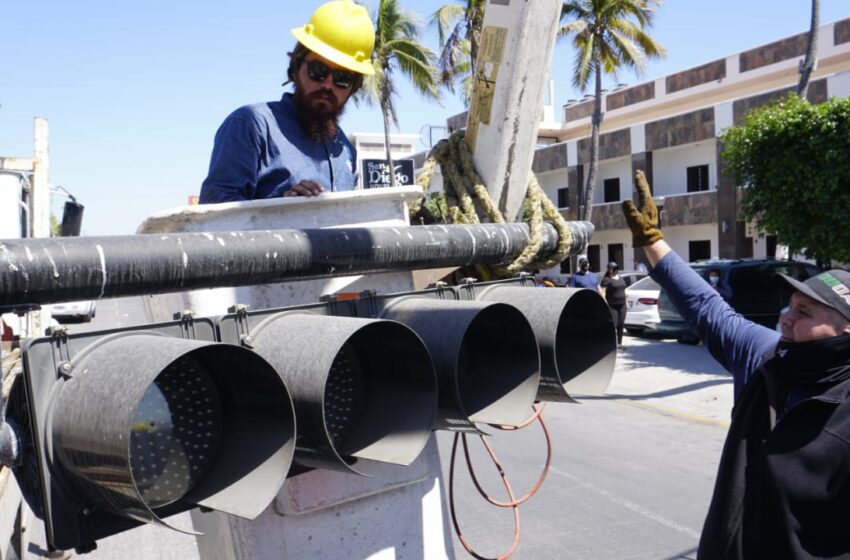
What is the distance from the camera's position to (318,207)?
2051 millimetres

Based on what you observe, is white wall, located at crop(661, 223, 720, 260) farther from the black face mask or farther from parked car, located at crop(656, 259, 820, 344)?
the black face mask

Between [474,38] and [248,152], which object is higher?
[474,38]

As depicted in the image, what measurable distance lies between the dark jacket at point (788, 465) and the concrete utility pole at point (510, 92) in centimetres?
100

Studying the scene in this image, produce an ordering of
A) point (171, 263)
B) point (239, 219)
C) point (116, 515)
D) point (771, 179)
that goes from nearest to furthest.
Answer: point (116, 515) < point (171, 263) < point (239, 219) < point (771, 179)

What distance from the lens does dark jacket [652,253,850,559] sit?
2268 millimetres

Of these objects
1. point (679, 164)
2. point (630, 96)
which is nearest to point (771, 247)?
point (679, 164)

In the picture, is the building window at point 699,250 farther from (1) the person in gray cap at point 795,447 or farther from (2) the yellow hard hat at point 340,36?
(2) the yellow hard hat at point 340,36

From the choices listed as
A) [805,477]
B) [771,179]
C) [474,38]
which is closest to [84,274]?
[805,477]

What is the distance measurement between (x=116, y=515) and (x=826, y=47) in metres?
34.6

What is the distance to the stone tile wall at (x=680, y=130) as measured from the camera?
30.0 meters

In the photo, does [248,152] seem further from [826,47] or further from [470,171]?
[826,47]

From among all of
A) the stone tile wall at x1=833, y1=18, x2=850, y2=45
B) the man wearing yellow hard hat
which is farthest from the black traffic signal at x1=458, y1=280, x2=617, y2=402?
the stone tile wall at x1=833, y1=18, x2=850, y2=45

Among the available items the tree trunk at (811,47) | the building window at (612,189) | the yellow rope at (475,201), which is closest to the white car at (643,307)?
the tree trunk at (811,47)

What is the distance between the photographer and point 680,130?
31344 millimetres
